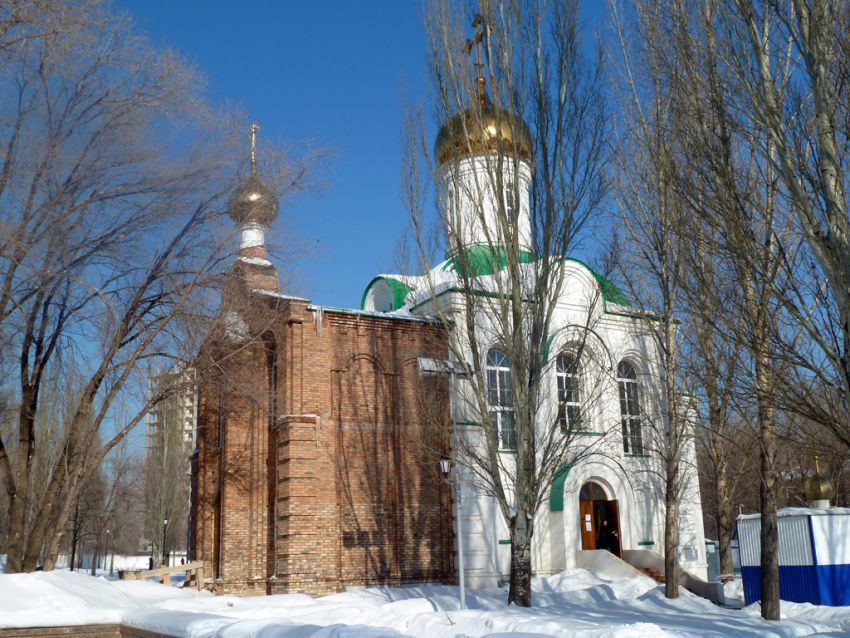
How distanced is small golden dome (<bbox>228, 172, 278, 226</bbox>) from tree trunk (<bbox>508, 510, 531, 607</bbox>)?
6580 millimetres

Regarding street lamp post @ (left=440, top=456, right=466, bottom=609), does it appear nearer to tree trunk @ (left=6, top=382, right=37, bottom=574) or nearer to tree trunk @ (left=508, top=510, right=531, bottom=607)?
tree trunk @ (left=508, top=510, right=531, bottom=607)

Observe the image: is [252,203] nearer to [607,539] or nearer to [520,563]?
[520,563]

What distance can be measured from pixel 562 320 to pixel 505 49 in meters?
7.91

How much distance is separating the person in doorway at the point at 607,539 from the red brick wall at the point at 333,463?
12.3 feet

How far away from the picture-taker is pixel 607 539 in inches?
781

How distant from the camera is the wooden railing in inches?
704

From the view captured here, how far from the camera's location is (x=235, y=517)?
740 inches

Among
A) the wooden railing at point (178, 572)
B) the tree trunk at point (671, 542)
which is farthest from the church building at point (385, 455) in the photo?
the tree trunk at point (671, 542)

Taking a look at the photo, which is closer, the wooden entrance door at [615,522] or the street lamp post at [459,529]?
the street lamp post at [459,529]

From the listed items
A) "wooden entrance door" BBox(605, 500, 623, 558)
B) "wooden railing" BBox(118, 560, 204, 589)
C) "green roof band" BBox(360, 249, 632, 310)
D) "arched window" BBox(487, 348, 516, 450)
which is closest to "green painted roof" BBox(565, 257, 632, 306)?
"green roof band" BBox(360, 249, 632, 310)

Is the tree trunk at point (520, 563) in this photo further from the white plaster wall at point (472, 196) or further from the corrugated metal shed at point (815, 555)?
the corrugated metal shed at point (815, 555)

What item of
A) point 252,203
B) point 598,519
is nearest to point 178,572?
point 252,203

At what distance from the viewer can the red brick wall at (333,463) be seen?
57.0 feet

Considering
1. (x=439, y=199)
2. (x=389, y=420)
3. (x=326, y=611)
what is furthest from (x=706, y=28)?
(x=389, y=420)
